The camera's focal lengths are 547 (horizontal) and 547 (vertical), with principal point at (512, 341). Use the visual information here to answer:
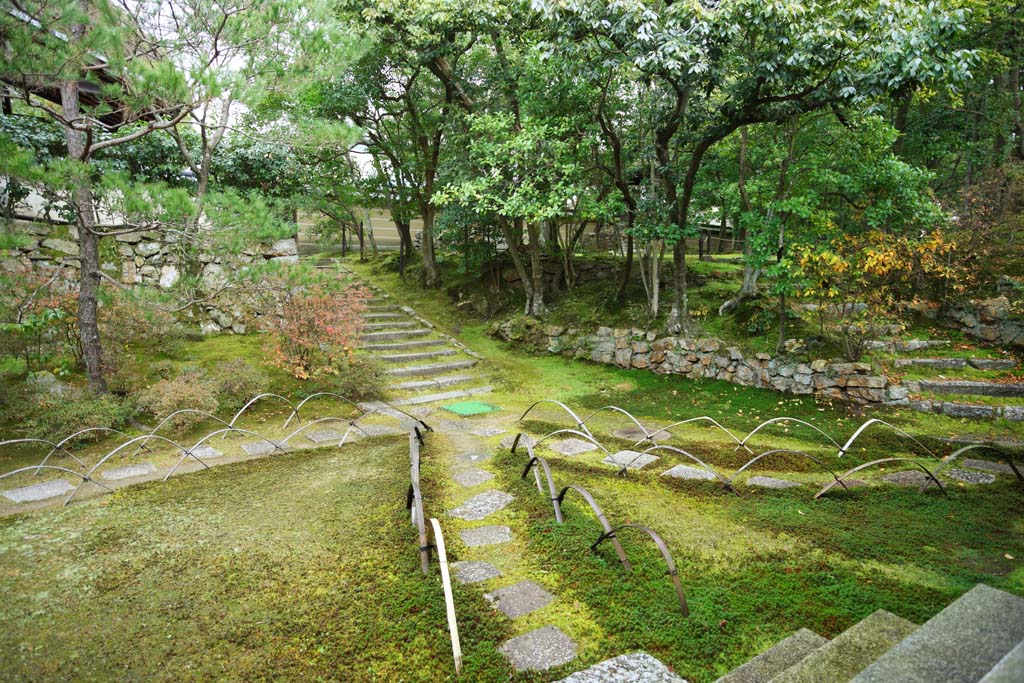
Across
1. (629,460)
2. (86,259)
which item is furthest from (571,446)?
(86,259)

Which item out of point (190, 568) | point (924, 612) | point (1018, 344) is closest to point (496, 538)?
point (190, 568)

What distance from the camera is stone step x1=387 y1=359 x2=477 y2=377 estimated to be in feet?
30.6

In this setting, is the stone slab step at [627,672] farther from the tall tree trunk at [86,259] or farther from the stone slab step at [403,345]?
the stone slab step at [403,345]

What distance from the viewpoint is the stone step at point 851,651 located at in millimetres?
2176

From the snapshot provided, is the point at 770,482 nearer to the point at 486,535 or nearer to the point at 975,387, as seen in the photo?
the point at 486,535

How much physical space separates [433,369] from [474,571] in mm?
6356

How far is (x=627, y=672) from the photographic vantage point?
8.11 ft

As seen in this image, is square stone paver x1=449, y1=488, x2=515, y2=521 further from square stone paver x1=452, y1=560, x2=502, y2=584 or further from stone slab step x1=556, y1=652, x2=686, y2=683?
stone slab step x1=556, y1=652, x2=686, y2=683

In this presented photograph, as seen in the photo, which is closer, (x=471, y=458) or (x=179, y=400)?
(x=471, y=458)

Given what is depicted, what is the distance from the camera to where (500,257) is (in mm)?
12469

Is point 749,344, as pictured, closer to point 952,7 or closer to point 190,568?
point 952,7

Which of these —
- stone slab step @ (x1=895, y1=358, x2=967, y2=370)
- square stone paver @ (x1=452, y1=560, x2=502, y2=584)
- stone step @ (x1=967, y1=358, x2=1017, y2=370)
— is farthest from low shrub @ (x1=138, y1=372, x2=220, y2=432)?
stone step @ (x1=967, y1=358, x2=1017, y2=370)

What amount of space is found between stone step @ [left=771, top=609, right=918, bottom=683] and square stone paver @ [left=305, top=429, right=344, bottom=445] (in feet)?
17.0

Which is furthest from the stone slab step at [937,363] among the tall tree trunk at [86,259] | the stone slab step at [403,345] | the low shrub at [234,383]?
the tall tree trunk at [86,259]
